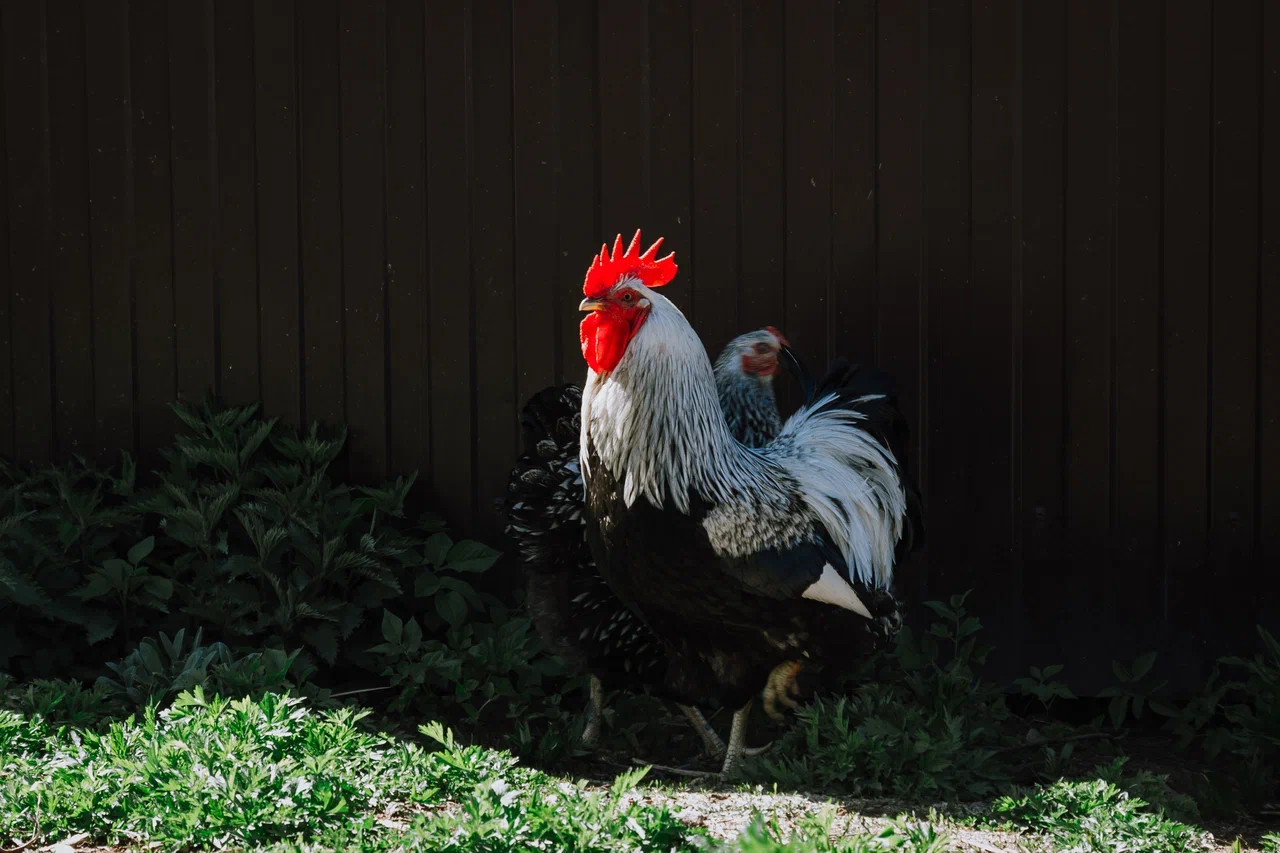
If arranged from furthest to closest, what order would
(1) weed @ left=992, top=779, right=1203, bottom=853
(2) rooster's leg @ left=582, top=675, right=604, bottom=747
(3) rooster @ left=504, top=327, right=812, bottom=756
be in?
1. (2) rooster's leg @ left=582, top=675, right=604, bottom=747
2. (3) rooster @ left=504, top=327, right=812, bottom=756
3. (1) weed @ left=992, top=779, right=1203, bottom=853

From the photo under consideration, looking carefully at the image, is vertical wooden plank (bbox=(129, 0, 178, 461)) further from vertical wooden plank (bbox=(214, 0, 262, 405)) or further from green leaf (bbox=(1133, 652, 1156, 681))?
green leaf (bbox=(1133, 652, 1156, 681))

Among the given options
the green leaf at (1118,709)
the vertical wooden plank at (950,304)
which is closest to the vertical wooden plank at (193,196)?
the vertical wooden plank at (950,304)

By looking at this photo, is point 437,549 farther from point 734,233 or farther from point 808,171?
point 808,171

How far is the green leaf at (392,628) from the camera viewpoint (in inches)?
199

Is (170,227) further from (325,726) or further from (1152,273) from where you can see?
(1152,273)

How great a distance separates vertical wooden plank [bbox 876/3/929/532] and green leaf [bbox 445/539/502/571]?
1866 millimetres

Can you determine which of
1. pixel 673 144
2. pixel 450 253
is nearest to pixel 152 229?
pixel 450 253

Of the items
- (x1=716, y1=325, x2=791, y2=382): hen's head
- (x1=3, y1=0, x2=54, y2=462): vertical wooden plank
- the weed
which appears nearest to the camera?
the weed

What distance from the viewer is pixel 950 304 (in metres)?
5.39

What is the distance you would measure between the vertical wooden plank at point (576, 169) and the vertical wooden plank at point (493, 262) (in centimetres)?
24

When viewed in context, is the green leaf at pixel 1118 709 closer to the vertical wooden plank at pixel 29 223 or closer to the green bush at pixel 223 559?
the green bush at pixel 223 559

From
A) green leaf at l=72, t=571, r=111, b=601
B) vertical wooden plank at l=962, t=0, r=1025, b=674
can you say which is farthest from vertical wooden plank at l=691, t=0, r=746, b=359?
green leaf at l=72, t=571, r=111, b=601

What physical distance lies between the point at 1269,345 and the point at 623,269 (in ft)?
9.45

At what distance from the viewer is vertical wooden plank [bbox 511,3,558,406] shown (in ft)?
18.4
